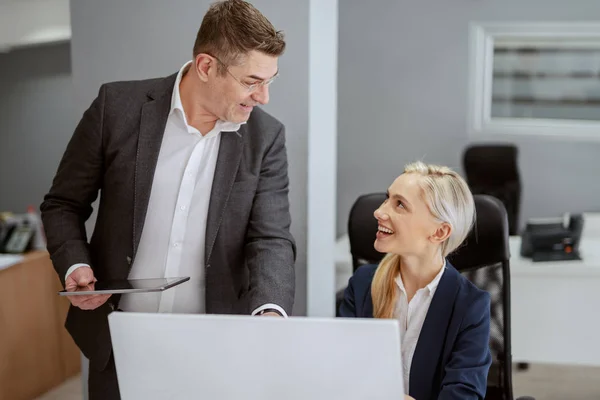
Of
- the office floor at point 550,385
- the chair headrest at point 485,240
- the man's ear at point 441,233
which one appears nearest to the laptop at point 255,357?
the man's ear at point 441,233

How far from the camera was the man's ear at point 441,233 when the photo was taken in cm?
178

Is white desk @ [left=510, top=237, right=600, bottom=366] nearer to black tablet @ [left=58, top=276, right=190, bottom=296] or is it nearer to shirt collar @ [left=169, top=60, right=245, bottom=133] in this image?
shirt collar @ [left=169, top=60, right=245, bottom=133]

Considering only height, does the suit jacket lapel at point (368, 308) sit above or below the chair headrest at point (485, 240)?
below

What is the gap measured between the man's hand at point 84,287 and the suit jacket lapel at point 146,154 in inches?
5.2

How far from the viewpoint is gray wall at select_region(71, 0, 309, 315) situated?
83.6 inches

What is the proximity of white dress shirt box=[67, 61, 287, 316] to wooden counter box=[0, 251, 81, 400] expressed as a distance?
1.88 metres

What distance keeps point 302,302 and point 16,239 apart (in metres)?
2.14

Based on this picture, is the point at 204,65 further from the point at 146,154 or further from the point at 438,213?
the point at 438,213

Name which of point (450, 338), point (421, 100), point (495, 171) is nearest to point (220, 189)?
point (450, 338)

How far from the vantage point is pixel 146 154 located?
1808 millimetres

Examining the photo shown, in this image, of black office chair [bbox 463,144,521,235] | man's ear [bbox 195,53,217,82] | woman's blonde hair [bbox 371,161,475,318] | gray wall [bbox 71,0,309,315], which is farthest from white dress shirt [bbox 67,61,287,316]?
black office chair [bbox 463,144,521,235]

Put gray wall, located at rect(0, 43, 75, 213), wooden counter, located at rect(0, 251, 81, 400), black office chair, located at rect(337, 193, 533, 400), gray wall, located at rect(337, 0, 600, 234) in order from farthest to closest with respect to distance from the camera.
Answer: gray wall, located at rect(337, 0, 600, 234) < gray wall, located at rect(0, 43, 75, 213) < wooden counter, located at rect(0, 251, 81, 400) < black office chair, located at rect(337, 193, 533, 400)

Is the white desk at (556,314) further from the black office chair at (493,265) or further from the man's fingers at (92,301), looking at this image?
the man's fingers at (92,301)

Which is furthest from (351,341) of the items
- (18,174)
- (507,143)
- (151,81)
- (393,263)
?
(507,143)
